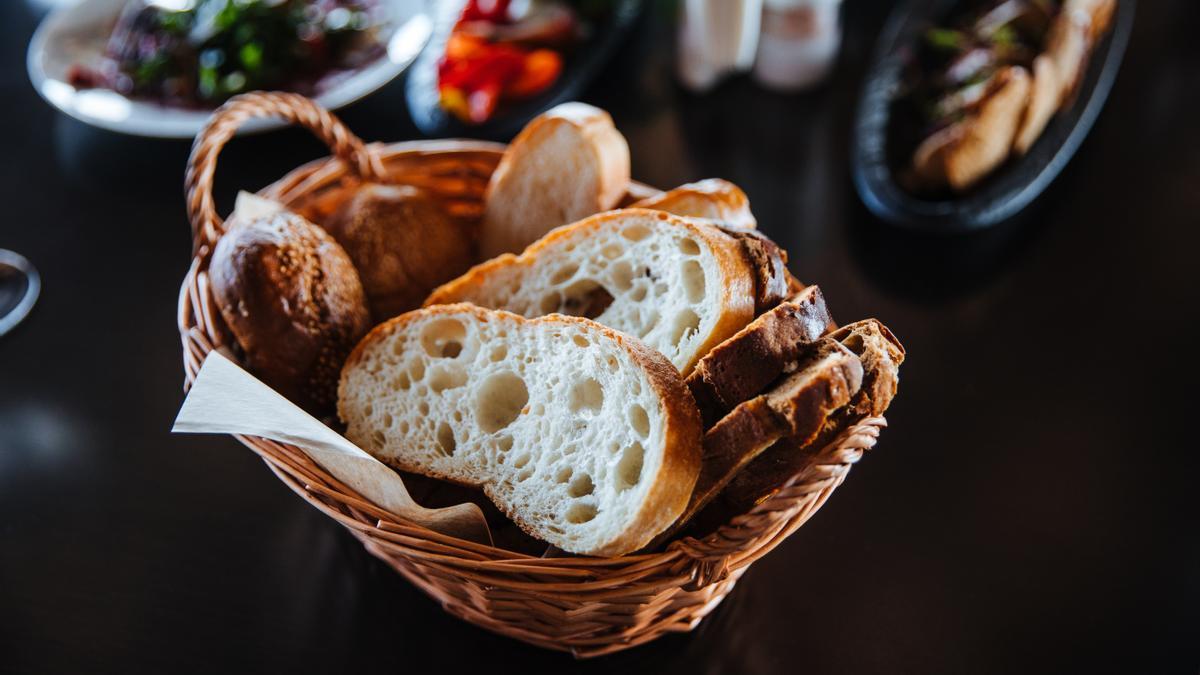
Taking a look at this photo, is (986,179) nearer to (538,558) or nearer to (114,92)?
(538,558)

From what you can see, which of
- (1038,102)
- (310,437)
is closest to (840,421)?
(310,437)

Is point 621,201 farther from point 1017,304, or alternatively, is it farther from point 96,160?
point 96,160

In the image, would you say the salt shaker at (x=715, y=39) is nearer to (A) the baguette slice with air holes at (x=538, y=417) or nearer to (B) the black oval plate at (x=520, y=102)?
(B) the black oval plate at (x=520, y=102)

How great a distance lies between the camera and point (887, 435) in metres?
1.34

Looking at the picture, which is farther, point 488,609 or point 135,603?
point 135,603

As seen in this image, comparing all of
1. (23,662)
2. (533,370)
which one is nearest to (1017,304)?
(533,370)

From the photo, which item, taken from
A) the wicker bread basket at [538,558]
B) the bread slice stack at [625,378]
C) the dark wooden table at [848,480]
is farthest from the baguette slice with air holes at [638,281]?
the dark wooden table at [848,480]

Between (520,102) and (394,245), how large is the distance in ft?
2.21

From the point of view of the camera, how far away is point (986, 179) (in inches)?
64.7

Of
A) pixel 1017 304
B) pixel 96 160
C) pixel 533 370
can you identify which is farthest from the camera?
pixel 96 160

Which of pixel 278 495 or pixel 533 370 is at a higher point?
pixel 533 370

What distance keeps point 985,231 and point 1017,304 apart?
0.18m

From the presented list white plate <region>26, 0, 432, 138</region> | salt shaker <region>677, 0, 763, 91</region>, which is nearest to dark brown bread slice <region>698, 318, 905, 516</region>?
salt shaker <region>677, 0, 763, 91</region>

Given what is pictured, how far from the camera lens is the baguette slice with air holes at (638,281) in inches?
41.4
